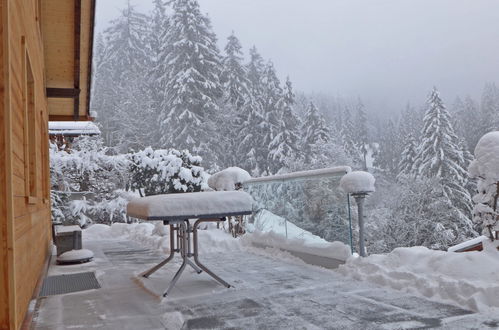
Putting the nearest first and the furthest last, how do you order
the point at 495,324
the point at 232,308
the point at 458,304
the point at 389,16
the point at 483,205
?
the point at 495,324 < the point at 458,304 < the point at 232,308 < the point at 483,205 < the point at 389,16

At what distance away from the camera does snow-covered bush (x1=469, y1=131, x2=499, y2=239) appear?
3.68 metres

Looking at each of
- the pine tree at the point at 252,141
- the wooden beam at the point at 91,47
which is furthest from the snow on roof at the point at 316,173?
the pine tree at the point at 252,141

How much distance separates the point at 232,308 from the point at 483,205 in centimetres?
242

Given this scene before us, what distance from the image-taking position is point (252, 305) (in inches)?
130

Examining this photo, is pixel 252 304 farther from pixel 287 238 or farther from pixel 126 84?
pixel 126 84

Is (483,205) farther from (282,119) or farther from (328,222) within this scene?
(282,119)

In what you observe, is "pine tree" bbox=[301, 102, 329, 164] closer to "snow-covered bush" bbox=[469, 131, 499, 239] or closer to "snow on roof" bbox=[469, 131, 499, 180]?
"snow-covered bush" bbox=[469, 131, 499, 239]

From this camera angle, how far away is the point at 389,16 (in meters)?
122

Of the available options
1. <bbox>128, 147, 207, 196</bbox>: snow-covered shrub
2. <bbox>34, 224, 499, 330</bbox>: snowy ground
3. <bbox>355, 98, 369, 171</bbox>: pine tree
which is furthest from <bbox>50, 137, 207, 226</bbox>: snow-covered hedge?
<bbox>355, 98, 369, 171</bbox>: pine tree

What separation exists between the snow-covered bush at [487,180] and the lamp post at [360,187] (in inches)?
37.0

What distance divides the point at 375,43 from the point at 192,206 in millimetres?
124173

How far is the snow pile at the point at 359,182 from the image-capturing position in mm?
4473

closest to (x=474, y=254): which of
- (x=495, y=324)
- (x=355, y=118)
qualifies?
(x=495, y=324)

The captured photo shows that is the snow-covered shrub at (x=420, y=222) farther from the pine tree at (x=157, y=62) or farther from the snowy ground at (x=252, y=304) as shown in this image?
A: the snowy ground at (x=252, y=304)
